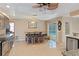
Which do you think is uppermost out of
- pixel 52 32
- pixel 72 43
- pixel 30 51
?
pixel 52 32

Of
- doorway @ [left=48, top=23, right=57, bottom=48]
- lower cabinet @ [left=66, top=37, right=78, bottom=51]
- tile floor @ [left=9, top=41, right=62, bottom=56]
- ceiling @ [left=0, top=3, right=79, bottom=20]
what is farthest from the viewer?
doorway @ [left=48, top=23, right=57, bottom=48]

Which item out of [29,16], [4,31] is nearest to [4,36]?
[4,31]

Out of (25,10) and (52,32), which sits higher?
(25,10)

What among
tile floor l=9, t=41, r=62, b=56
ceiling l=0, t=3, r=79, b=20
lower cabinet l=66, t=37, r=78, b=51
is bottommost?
tile floor l=9, t=41, r=62, b=56

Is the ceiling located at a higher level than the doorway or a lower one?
higher

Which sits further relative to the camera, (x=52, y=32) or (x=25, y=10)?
(x=52, y=32)

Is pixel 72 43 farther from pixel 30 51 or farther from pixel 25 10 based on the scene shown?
pixel 25 10

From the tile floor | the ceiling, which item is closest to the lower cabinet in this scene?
the tile floor

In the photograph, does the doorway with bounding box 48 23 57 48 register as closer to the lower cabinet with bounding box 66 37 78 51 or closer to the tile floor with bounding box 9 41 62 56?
the tile floor with bounding box 9 41 62 56

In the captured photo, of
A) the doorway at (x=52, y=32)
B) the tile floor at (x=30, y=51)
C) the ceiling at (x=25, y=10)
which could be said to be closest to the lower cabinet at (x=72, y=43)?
A: the tile floor at (x=30, y=51)

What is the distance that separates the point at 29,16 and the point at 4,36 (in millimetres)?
2630

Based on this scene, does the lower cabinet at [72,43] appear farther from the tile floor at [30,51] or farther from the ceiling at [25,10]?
the ceiling at [25,10]

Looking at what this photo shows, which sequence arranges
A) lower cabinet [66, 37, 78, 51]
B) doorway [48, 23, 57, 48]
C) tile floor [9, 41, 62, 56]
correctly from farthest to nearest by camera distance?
doorway [48, 23, 57, 48], lower cabinet [66, 37, 78, 51], tile floor [9, 41, 62, 56]

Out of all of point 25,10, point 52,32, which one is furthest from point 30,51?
point 52,32
